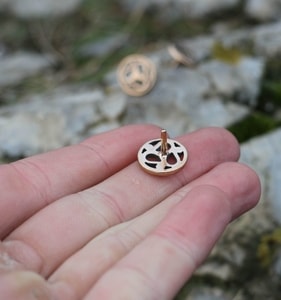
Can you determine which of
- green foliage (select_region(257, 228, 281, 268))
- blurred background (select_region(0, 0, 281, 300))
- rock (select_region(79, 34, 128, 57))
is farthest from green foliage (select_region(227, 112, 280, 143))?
rock (select_region(79, 34, 128, 57))

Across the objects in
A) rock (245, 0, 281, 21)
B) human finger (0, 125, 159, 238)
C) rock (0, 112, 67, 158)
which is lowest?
rock (0, 112, 67, 158)

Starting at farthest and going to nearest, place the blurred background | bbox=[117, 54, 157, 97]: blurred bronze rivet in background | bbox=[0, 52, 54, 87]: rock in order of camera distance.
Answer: bbox=[0, 52, 54, 87]: rock → bbox=[117, 54, 157, 97]: blurred bronze rivet in background → the blurred background

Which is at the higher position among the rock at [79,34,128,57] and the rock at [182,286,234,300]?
the rock at [79,34,128,57]

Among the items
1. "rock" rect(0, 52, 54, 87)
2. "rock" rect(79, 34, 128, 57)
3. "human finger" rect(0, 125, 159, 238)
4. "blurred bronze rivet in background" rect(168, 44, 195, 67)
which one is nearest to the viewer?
"human finger" rect(0, 125, 159, 238)

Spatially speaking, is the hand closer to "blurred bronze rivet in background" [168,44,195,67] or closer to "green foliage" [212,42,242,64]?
"blurred bronze rivet in background" [168,44,195,67]

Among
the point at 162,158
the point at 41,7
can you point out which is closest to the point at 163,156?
the point at 162,158

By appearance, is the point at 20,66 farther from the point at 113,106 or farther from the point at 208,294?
the point at 208,294

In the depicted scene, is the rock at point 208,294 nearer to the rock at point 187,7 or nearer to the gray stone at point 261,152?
the gray stone at point 261,152

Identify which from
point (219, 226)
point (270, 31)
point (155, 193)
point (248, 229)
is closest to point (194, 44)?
point (270, 31)
